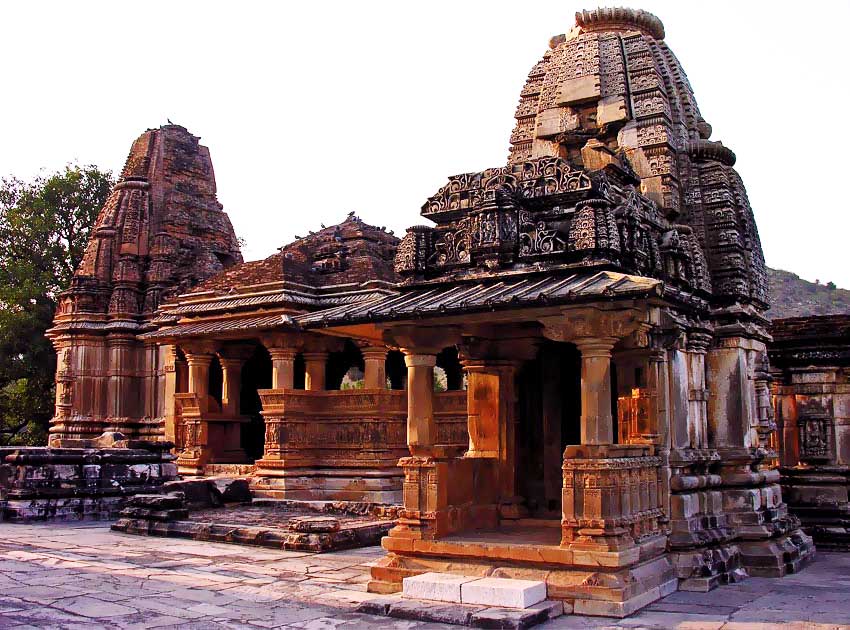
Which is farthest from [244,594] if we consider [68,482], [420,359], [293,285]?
[293,285]

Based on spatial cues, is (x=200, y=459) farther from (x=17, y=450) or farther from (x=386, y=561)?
(x=386, y=561)

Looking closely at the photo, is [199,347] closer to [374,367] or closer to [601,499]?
[374,367]

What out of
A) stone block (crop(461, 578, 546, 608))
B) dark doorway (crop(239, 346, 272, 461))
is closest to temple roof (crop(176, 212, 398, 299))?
dark doorway (crop(239, 346, 272, 461))

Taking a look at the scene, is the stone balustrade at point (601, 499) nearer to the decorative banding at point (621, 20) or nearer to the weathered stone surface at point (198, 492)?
the decorative banding at point (621, 20)

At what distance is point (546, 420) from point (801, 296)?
5642 centimetres

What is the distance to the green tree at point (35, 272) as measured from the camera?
29.8 metres

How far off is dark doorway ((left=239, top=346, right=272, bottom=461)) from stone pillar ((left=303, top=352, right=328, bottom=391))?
3.60 metres

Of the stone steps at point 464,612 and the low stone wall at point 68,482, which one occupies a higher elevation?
the low stone wall at point 68,482

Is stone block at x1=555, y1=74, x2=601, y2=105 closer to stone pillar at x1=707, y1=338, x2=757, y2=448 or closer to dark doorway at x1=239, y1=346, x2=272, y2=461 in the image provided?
stone pillar at x1=707, y1=338, x2=757, y2=448

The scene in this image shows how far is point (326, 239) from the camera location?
19.8 meters

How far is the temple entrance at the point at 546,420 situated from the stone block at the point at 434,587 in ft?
8.28

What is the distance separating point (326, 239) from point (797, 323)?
10.4 m

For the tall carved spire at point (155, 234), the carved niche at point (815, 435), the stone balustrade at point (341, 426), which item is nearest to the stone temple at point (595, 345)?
the carved niche at point (815, 435)

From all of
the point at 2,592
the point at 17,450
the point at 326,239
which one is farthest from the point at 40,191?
the point at 2,592
